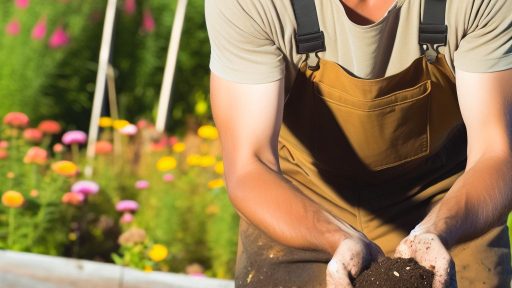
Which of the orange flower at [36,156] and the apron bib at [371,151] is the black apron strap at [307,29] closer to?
the apron bib at [371,151]

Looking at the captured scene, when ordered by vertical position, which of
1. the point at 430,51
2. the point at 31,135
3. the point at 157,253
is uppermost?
the point at 430,51

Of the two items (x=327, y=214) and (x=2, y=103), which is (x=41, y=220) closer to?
(x=2, y=103)

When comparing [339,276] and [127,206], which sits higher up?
[339,276]

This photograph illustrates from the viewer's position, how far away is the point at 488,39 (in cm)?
323

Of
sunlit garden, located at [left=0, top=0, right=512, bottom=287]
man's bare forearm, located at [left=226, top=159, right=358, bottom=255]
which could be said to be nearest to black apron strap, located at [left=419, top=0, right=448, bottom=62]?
man's bare forearm, located at [left=226, top=159, right=358, bottom=255]

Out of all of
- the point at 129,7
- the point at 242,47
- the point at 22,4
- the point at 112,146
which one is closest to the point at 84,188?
the point at 112,146

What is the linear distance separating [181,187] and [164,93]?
33.1 inches

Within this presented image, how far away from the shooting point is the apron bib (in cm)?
335

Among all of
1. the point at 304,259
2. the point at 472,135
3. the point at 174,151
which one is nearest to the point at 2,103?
the point at 174,151

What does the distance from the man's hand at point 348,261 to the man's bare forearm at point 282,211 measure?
5cm

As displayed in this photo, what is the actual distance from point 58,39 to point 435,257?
151 inches

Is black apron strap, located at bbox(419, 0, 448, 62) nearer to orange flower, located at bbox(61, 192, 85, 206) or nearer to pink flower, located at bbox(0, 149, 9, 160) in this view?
orange flower, located at bbox(61, 192, 85, 206)

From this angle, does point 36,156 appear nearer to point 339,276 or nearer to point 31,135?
point 31,135

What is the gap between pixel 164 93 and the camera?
6199 millimetres
